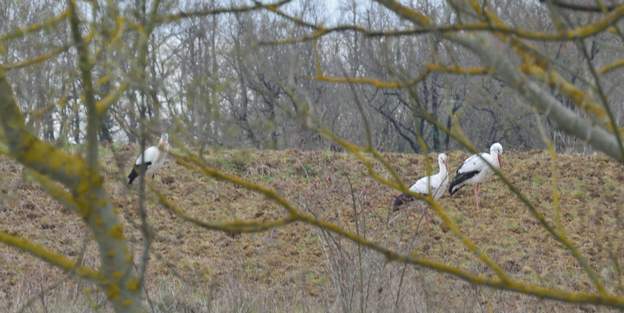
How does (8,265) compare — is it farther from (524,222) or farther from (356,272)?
(524,222)

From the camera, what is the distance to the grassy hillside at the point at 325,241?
6.11 metres

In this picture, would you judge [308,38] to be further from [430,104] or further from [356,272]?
[430,104]

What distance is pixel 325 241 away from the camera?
5.92 metres

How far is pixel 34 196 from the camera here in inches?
497

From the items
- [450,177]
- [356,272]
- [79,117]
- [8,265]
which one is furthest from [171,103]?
[450,177]

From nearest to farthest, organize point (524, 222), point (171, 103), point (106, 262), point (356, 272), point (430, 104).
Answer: point (106, 262), point (171, 103), point (356, 272), point (524, 222), point (430, 104)

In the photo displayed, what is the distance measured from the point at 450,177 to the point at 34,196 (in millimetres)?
6153

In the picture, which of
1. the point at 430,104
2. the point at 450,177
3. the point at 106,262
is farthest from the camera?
the point at 430,104

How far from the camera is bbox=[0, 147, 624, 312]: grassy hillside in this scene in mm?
6109

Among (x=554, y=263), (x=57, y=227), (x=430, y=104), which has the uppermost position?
(x=430, y=104)

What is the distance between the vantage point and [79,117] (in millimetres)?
2875

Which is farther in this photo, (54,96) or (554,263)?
(554,263)

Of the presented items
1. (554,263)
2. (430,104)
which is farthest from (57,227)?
(430,104)

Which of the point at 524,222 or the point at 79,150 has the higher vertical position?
the point at 79,150
